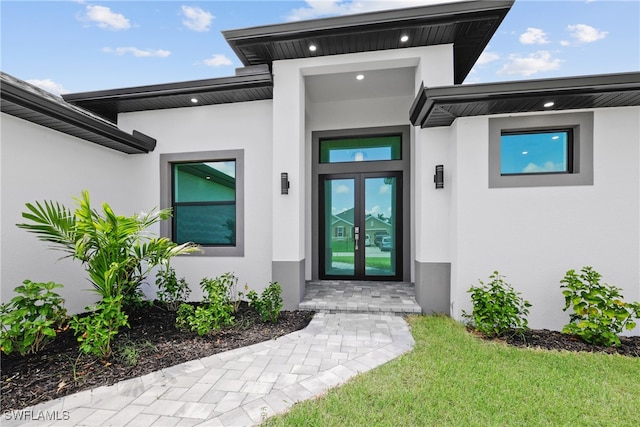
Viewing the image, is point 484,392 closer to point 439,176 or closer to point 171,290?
point 439,176

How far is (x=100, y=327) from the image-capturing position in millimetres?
2723

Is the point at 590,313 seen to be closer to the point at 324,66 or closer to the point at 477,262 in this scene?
the point at 477,262

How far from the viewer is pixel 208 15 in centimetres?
562

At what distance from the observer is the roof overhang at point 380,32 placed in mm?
3652

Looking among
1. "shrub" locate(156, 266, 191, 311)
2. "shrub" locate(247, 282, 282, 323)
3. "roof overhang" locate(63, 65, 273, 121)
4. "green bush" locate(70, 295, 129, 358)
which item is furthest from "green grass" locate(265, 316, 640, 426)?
"roof overhang" locate(63, 65, 273, 121)

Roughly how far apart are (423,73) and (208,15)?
15.7 feet

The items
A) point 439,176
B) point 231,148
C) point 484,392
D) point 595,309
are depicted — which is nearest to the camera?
point 484,392

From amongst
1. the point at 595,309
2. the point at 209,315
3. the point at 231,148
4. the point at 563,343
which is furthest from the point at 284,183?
the point at 595,309

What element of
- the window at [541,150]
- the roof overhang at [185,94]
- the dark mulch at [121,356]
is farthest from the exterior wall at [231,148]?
the window at [541,150]

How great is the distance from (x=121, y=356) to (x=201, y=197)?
10.2ft

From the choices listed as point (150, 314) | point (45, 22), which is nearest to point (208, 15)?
point (45, 22)

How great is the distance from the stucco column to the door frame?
1.82m

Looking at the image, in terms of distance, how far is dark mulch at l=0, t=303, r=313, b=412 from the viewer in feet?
7.69

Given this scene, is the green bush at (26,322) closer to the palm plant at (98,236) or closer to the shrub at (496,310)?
the palm plant at (98,236)
